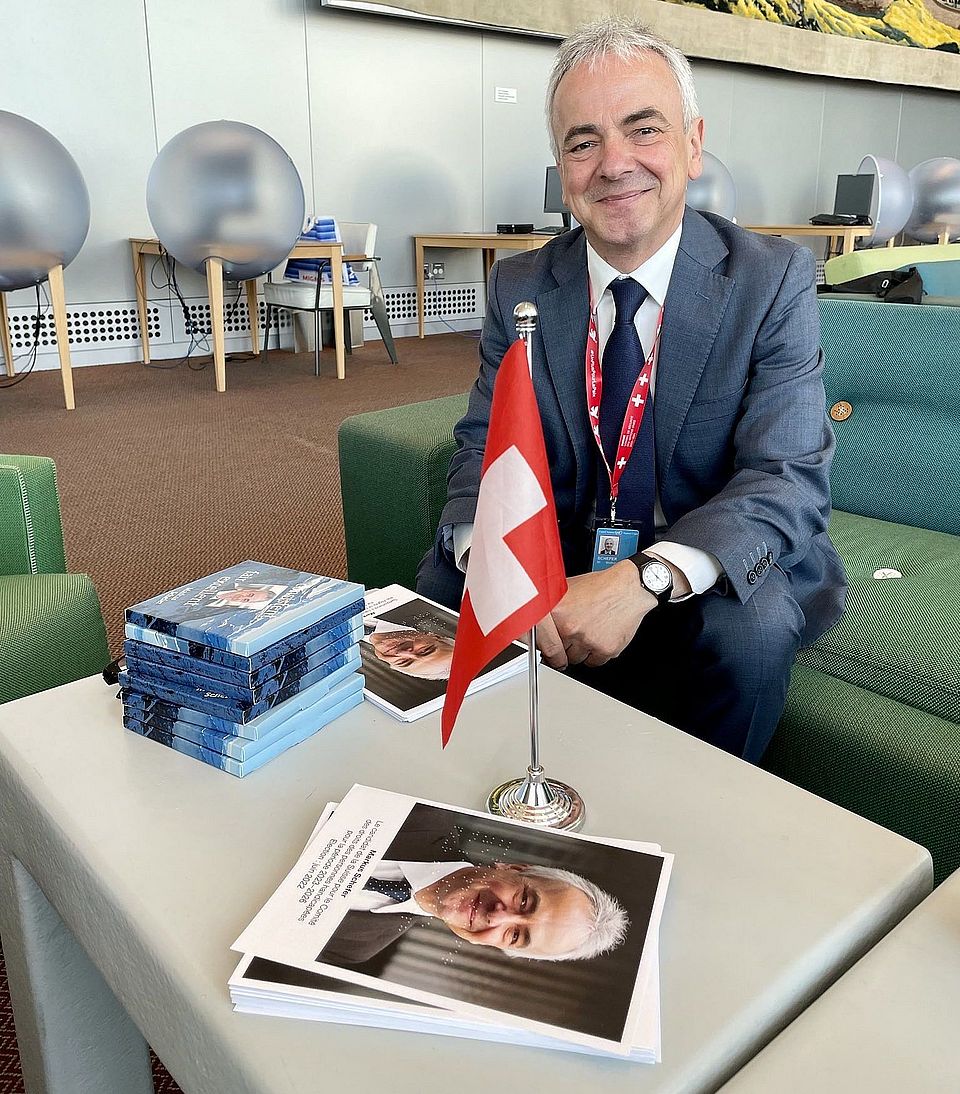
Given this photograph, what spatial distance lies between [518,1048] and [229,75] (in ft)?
18.8

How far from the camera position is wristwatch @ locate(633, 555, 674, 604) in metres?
1.18

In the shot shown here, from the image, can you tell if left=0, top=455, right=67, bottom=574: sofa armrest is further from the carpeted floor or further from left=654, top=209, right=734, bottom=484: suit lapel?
left=654, top=209, right=734, bottom=484: suit lapel

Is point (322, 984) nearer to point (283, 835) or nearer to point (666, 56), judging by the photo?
point (283, 835)

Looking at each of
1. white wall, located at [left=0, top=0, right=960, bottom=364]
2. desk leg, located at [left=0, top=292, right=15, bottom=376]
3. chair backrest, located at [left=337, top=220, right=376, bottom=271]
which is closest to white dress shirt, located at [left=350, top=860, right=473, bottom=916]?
desk leg, located at [left=0, top=292, right=15, bottom=376]

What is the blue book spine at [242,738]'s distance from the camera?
0.86 m

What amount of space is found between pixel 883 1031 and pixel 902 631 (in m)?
0.80

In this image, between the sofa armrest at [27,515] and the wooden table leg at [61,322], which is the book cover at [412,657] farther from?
the wooden table leg at [61,322]

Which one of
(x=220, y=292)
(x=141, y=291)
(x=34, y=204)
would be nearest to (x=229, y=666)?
(x=34, y=204)

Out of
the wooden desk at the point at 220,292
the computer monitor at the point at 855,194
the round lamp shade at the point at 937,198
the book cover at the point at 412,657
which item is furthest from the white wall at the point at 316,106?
the book cover at the point at 412,657

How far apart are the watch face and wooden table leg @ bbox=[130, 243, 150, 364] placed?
15.2 feet

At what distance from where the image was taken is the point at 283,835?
2.55ft

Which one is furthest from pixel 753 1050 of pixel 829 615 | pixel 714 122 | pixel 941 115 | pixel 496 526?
pixel 941 115

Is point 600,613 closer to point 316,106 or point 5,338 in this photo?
point 5,338

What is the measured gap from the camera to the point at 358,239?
5438 mm
